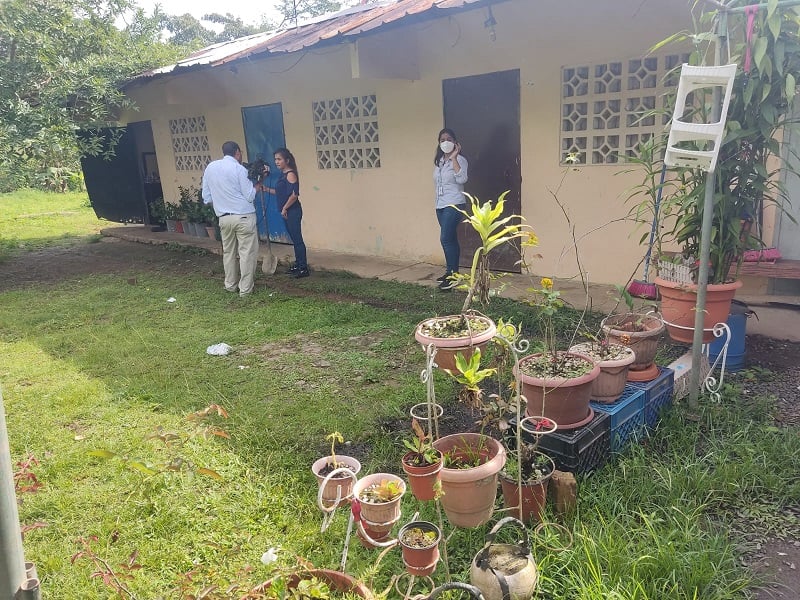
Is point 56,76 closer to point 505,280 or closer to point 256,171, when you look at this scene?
point 256,171

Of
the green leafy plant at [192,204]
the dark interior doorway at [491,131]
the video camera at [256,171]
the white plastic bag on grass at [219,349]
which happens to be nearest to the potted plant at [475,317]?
the white plastic bag on grass at [219,349]

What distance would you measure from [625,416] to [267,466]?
1850 mm

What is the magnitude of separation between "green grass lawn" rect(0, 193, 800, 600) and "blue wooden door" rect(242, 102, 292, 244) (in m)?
4.40

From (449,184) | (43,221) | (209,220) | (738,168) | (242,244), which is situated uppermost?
(738,168)

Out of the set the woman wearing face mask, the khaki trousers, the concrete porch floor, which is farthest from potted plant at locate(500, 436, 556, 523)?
the khaki trousers

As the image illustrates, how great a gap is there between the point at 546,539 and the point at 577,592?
26cm

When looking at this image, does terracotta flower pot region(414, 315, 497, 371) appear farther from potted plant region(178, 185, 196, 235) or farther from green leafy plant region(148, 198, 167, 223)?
green leafy plant region(148, 198, 167, 223)

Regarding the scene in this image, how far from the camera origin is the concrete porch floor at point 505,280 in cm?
472

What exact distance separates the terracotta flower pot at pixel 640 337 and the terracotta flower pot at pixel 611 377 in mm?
142

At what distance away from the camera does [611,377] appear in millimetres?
2990

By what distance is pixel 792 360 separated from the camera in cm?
411

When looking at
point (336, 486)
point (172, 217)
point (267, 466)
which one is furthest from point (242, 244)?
point (172, 217)

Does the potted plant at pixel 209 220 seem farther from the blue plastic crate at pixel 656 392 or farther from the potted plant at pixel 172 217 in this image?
the blue plastic crate at pixel 656 392

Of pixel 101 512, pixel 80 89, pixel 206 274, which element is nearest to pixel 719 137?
pixel 101 512
